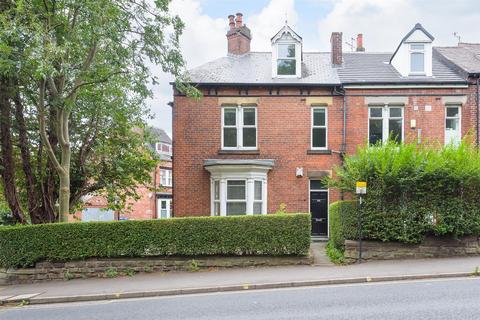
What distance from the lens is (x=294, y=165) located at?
20.1 meters

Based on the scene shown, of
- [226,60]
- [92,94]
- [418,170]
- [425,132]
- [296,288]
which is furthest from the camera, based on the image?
[226,60]

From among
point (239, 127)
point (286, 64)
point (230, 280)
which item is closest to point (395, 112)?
point (286, 64)

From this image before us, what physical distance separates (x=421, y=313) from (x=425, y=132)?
13729 millimetres

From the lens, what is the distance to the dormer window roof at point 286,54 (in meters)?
20.7

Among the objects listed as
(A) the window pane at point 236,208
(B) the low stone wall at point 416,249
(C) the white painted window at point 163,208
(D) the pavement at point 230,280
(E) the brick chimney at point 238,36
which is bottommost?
(C) the white painted window at point 163,208

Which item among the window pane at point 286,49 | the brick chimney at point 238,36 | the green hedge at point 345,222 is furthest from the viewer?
the brick chimney at point 238,36

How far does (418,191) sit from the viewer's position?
13.8 meters

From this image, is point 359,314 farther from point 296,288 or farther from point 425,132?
point 425,132

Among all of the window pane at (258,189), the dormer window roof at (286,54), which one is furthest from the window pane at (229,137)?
the dormer window roof at (286,54)

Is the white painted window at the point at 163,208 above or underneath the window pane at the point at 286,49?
underneath

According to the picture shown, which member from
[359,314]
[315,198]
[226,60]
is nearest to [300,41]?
[226,60]

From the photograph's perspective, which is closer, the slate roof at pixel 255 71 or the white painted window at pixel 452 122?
the white painted window at pixel 452 122

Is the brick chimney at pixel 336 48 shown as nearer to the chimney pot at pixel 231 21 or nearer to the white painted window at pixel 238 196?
the chimney pot at pixel 231 21

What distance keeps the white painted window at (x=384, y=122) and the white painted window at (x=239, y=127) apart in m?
4.91
